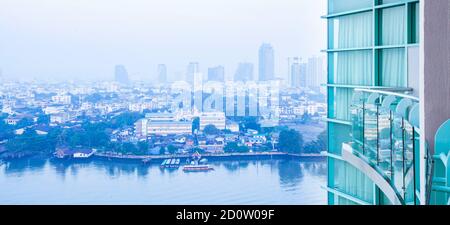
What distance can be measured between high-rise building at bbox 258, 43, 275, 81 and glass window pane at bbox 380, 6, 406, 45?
7.11 meters

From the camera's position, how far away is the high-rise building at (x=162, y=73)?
51.7 feet

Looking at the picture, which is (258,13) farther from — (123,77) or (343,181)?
(343,181)

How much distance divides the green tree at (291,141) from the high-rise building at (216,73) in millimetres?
2222

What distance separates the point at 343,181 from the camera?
1044cm

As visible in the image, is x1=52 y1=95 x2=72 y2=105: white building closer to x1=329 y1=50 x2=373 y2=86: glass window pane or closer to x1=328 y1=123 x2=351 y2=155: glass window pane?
x1=328 y1=123 x2=351 y2=155: glass window pane

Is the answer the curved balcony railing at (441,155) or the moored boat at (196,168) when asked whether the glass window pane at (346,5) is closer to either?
the curved balcony railing at (441,155)

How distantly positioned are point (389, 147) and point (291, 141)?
12.7m

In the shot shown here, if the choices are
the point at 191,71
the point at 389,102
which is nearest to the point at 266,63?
the point at 191,71

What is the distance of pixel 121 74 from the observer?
639 inches

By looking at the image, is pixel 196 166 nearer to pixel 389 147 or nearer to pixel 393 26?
pixel 393 26

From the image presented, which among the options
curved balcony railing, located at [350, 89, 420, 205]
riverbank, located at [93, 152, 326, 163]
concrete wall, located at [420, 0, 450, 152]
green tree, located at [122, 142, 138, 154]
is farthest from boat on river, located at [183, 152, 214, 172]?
concrete wall, located at [420, 0, 450, 152]

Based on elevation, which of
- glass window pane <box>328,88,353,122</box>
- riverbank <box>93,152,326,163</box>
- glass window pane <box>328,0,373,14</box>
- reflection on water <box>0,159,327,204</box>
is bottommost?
reflection on water <box>0,159,327,204</box>

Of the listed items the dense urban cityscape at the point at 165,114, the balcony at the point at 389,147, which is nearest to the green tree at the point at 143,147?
the dense urban cityscape at the point at 165,114

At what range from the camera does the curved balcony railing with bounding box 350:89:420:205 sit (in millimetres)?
3117
